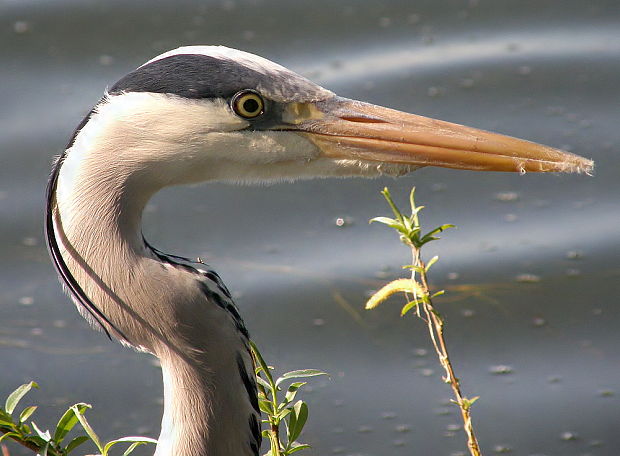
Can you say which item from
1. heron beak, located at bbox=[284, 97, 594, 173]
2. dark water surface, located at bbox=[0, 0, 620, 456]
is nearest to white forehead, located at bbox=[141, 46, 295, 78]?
heron beak, located at bbox=[284, 97, 594, 173]

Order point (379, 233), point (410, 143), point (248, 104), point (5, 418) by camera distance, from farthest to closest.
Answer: point (379, 233) → point (410, 143) → point (248, 104) → point (5, 418)

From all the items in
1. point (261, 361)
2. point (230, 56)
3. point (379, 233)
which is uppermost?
point (379, 233)

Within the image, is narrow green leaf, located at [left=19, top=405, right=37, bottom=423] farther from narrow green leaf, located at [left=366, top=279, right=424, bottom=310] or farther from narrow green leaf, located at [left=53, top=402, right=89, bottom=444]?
narrow green leaf, located at [left=366, top=279, right=424, bottom=310]

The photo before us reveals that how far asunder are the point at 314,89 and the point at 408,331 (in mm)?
1684

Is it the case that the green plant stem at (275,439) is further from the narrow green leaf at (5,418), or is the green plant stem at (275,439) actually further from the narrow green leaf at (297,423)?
the narrow green leaf at (5,418)

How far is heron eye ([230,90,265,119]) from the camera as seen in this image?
2156 millimetres

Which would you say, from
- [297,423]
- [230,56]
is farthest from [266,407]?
[230,56]

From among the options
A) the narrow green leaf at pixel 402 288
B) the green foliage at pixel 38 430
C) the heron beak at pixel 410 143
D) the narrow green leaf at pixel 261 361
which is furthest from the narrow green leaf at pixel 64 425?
the heron beak at pixel 410 143

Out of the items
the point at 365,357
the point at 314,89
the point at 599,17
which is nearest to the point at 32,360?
the point at 365,357

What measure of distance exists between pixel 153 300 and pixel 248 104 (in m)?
0.48

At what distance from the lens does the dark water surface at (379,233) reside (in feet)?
11.6

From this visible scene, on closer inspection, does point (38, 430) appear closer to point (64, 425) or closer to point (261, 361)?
point (64, 425)

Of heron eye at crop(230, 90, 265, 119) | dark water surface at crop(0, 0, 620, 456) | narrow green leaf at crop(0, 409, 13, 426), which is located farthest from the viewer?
dark water surface at crop(0, 0, 620, 456)

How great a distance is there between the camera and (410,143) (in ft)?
7.69
